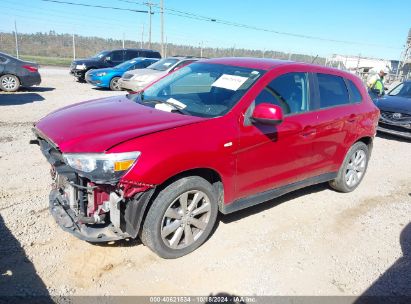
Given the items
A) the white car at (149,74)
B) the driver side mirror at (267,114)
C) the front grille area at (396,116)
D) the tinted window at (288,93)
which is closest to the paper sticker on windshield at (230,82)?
the tinted window at (288,93)

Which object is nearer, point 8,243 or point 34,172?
point 8,243

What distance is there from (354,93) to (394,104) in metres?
5.16

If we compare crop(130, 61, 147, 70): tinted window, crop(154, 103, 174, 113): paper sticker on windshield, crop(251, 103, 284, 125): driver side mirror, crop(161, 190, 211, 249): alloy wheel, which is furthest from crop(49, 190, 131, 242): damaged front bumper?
crop(130, 61, 147, 70): tinted window

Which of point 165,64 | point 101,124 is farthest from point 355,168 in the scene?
point 165,64

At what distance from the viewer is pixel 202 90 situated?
3.96 m

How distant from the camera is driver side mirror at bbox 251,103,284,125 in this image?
3320 millimetres

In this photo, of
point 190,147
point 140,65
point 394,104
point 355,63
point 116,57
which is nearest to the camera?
point 190,147

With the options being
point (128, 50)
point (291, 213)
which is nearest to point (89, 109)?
point (291, 213)

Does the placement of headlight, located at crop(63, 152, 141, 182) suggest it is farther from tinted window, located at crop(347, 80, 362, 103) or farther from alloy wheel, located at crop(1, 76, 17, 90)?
alloy wheel, located at crop(1, 76, 17, 90)

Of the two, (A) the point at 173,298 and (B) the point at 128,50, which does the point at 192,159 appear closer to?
(A) the point at 173,298

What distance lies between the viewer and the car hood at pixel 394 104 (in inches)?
354

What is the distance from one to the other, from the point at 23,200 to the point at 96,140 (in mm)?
1940

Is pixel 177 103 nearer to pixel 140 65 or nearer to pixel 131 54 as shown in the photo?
pixel 140 65

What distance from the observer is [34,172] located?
16.5ft
